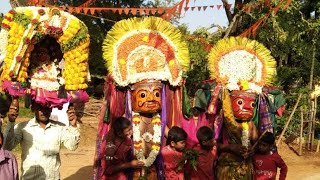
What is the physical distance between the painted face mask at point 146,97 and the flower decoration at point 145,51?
0.09m

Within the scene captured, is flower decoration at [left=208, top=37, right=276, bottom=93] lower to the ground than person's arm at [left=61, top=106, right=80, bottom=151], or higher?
higher

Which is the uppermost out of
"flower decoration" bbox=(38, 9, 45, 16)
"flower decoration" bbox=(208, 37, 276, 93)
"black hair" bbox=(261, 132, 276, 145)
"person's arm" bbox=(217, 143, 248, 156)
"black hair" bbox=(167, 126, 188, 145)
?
"flower decoration" bbox=(38, 9, 45, 16)

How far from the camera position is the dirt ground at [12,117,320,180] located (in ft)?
28.9

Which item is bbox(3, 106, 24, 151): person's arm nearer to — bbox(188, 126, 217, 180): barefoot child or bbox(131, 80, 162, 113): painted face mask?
bbox(131, 80, 162, 113): painted face mask

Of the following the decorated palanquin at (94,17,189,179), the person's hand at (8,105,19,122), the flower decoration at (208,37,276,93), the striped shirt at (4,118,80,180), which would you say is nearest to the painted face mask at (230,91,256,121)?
the flower decoration at (208,37,276,93)

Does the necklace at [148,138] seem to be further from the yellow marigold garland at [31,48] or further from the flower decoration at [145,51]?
the yellow marigold garland at [31,48]

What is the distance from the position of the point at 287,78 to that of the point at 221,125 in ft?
29.0

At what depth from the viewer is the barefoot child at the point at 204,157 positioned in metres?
5.07

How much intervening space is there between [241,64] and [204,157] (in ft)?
4.55

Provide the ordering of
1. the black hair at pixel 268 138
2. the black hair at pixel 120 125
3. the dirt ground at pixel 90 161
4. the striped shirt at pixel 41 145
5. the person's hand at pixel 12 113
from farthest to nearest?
the dirt ground at pixel 90 161 → the black hair at pixel 268 138 → the black hair at pixel 120 125 → the striped shirt at pixel 41 145 → the person's hand at pixel 12 113

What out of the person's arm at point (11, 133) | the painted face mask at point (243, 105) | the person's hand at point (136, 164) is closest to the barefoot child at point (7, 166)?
the person's arm at point (11, 133)

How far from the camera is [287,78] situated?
549 inches

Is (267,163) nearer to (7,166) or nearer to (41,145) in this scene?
(41,145)

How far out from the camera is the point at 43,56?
464 cm
